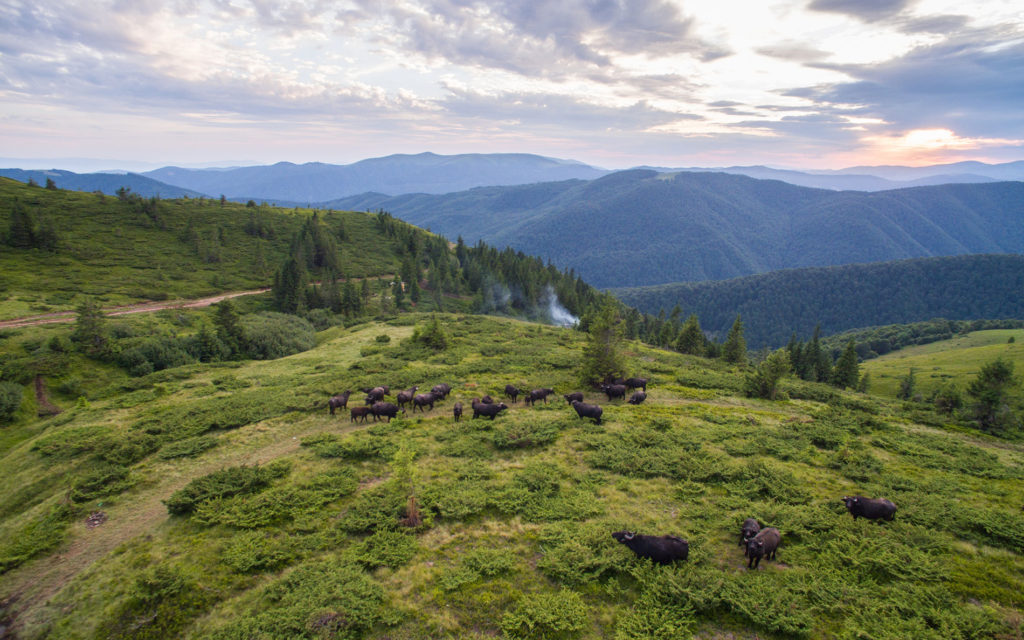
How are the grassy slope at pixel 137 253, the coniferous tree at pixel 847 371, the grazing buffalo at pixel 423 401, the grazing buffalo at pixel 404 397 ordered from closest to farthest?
the grazing buffalo at pixel 423 401 → the grazing buffalo at pixel 404 397 → the grassy slope at pixel 137 253 → the coniferous tree at pixel 847 371

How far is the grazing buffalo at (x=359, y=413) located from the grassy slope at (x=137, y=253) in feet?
184

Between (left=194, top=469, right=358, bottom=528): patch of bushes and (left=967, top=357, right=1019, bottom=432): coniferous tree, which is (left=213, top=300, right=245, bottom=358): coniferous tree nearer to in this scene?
(left=194, top=469, right=358, bottom=528): patch of bushes

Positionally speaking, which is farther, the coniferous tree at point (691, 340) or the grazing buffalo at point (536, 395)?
the coniferous tree at point (691, 340)

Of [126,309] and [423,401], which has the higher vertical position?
Answer: [423,401]

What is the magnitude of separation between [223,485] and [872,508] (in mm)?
25713

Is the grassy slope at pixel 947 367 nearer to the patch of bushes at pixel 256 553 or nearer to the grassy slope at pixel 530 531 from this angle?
the grassy slope at pixel 530 531

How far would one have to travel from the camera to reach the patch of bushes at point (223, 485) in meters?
16.0

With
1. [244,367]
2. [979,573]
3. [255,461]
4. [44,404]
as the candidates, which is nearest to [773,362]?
[979,573]

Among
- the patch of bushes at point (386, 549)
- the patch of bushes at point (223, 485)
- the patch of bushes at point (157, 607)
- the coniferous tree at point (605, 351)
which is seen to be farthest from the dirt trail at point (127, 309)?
the coniferous tree at point (605, 351)

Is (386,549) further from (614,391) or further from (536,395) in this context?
(614,391)

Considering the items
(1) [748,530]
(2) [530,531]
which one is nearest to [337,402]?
(2) [530,531]

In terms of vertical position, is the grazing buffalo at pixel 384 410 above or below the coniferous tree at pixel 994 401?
below

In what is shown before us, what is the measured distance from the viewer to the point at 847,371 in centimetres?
7050

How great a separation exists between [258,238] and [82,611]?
117123mm
